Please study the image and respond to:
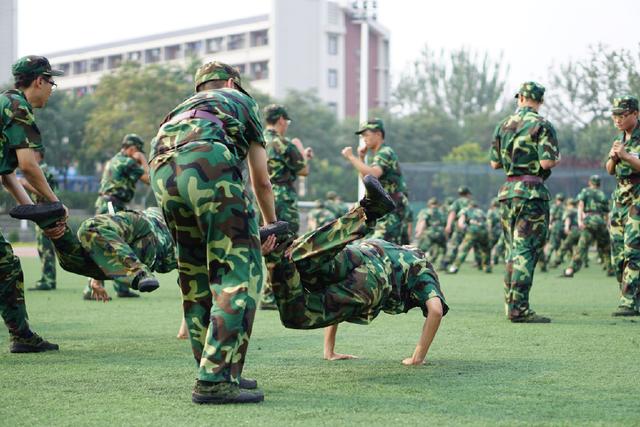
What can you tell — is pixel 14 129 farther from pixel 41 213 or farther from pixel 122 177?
pixel 122 177

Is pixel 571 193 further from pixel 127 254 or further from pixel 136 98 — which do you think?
pixel 127 254

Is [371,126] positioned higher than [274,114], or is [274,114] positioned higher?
[274,114]

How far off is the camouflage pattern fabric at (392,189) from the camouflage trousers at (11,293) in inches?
181

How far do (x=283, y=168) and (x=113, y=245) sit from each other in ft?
11.9

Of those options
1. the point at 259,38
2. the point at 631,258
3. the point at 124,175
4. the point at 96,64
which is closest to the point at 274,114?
the point at 124,175

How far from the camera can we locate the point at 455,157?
66.3 meters

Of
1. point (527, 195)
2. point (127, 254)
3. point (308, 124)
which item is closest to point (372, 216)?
point (127, 254)

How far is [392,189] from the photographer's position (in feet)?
37.8

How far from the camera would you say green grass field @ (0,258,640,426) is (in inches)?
202

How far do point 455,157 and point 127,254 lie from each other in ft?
195

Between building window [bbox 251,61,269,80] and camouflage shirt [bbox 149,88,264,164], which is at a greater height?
building window [bbox 251,61,269,80]

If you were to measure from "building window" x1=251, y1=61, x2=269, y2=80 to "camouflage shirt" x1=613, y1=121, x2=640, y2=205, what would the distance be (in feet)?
232

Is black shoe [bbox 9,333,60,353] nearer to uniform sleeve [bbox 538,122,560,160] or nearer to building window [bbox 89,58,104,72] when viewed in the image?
uniform sleeve [bbox 538,122,560,160]

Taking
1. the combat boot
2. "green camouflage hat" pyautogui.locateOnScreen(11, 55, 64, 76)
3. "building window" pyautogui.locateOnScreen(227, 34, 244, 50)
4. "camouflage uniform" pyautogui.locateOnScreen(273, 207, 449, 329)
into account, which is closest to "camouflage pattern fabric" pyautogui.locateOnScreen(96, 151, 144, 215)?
"green camouflage hat" pyautogui.locateOnScreen(11, 55, 64, 76)
